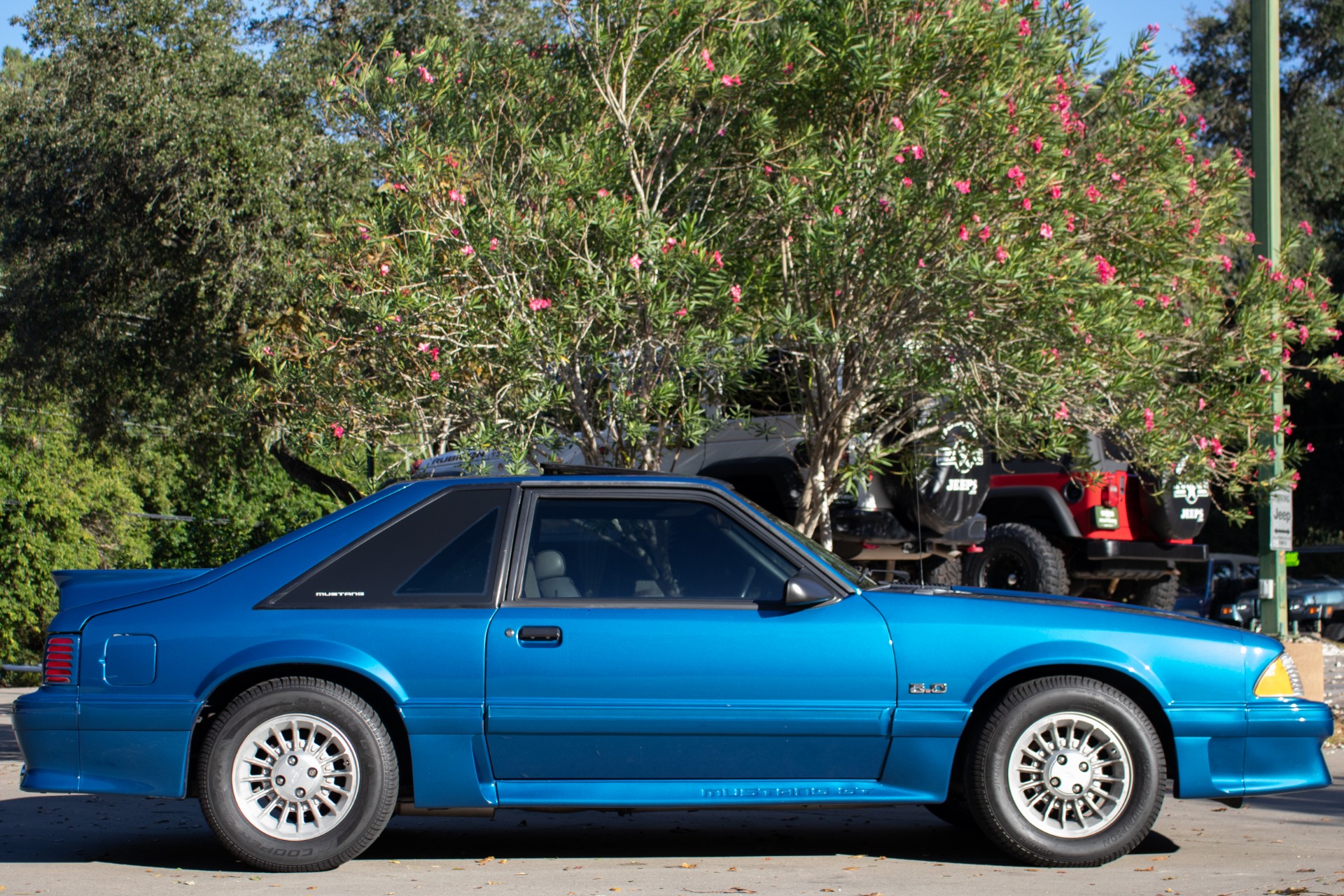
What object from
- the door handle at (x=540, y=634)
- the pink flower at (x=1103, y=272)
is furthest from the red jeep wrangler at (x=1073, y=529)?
the door handle at (x=540, y=634)

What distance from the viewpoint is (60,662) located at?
5168 millimetres

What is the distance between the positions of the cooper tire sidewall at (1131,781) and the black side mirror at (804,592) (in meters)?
0.81

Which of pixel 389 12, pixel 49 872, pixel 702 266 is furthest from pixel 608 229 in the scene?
pixel 389 12

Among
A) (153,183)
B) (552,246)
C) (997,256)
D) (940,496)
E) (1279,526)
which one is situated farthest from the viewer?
(153,183)

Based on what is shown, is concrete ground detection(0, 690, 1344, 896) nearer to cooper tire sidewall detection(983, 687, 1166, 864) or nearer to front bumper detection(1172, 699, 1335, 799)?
cooper tire sidewall detection(983, 687, 1166, 864)

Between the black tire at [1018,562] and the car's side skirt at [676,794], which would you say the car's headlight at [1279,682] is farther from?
the black tire at [1018,562]

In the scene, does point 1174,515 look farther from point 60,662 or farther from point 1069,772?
point 60,662

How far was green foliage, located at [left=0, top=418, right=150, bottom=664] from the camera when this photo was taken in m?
21.3

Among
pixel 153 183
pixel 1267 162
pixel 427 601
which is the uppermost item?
pixel 153 183

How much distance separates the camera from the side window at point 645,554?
529 centimetres

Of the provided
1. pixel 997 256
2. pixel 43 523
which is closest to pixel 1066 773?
pixel 997 256

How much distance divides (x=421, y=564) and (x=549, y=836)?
4.96 ft

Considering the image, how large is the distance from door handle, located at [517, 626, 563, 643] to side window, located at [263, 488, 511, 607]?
187 mm

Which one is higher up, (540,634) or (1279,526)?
(1279,526)
